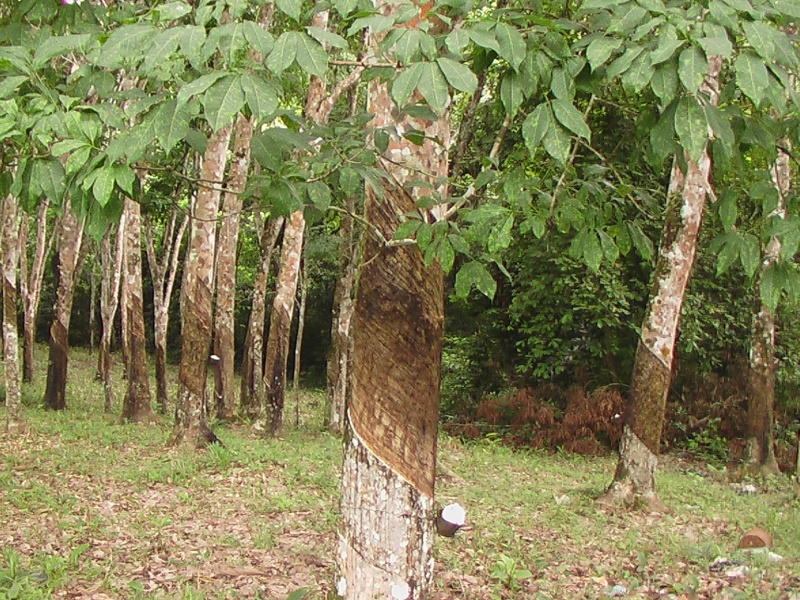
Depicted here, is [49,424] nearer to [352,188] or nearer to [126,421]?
[126,421]

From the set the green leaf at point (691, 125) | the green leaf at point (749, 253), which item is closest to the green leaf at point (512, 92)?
the green leaf at point (691, 125)

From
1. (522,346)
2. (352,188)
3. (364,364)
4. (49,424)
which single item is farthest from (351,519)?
Result: (522,346)

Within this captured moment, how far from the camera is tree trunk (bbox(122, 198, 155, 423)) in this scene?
9.90 m

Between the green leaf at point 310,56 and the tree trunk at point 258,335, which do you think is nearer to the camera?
the green leaf at point 310,56

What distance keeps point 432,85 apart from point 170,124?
0.77 m

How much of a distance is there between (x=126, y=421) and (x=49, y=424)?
1.08 metres

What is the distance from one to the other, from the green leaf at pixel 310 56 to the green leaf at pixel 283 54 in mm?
17

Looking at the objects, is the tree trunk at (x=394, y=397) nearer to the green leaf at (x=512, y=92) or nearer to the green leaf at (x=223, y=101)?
the green leaf at (x=512, y=92)

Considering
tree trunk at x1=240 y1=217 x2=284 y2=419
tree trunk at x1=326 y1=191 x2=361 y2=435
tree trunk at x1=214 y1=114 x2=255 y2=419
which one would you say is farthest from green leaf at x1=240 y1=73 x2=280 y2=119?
tree trunk at x1=326 y1=191 x2=361 y2=435

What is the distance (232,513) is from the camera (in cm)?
623

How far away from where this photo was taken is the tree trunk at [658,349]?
7145 mm

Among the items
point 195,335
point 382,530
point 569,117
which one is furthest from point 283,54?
point 195,335

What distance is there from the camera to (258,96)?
1.98 metres

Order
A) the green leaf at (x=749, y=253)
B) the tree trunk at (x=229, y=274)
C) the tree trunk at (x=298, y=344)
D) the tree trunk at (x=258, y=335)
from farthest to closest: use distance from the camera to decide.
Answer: the tree trunk at (x=298, y=344)
the tree trunk at (x=258, y=335)
the tree trunk at (x=229, y=274)
the green leaf at (x=749, y=253)
